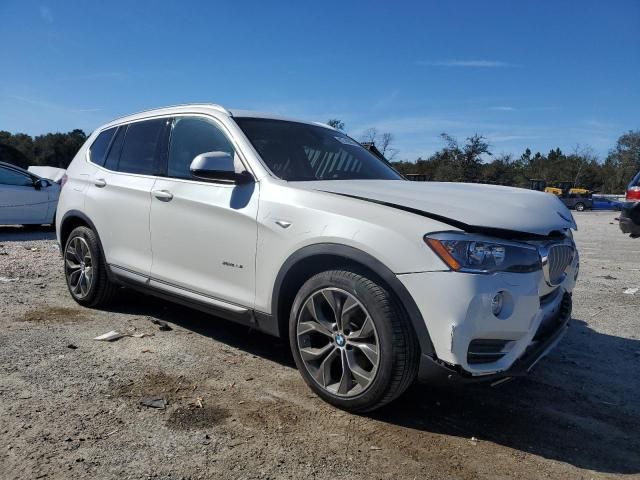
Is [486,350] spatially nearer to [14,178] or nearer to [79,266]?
[79,266]

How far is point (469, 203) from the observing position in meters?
3.00

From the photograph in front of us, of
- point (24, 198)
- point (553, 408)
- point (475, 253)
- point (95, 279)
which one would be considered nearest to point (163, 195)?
point (95, 279)

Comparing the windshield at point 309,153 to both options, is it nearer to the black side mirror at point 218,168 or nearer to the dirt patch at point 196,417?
the black side mirror at point 218,168

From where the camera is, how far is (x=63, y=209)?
5223 mm

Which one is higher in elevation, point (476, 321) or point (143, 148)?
point (143, 148)

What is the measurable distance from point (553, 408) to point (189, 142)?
319cm

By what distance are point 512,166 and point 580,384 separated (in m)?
69.2

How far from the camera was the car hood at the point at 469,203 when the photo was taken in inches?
109

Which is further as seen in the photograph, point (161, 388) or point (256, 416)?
point (161, 388)

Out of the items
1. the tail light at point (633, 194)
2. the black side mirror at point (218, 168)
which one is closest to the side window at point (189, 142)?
the black side mirror at point (218, 168)

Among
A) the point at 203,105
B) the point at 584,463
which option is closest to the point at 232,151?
the point at 203,105

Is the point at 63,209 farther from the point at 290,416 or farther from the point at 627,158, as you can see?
the point at 627,158

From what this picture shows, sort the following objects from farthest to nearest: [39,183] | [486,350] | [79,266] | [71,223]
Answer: [39,183] < [71,223] < [79,266] < [486,350]

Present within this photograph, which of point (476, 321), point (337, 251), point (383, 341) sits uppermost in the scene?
point (337, 251)
